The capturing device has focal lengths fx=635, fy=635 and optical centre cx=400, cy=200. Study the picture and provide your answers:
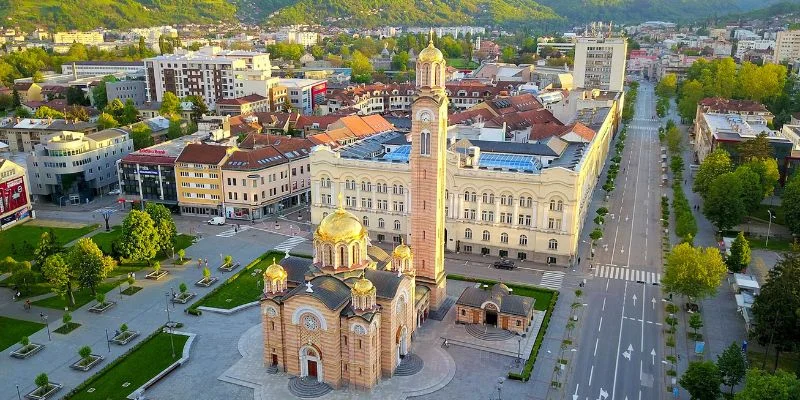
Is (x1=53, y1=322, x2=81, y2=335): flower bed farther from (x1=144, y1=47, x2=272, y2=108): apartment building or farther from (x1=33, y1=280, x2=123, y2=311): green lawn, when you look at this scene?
(x1=144, y1=47, x2=272, y2=108): apartment building

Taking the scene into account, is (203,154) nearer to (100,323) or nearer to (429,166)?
(100,323)

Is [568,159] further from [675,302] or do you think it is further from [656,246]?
[675,302]

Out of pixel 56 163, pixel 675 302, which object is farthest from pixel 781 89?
pixel 56 163

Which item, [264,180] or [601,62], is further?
[601,62]

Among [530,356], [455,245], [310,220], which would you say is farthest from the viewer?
[310,220]

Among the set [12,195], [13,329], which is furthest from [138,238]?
[12,195]

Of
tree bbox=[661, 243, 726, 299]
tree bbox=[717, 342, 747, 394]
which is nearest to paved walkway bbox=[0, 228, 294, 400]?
tree bbox=[717, 342, 747, 394]
